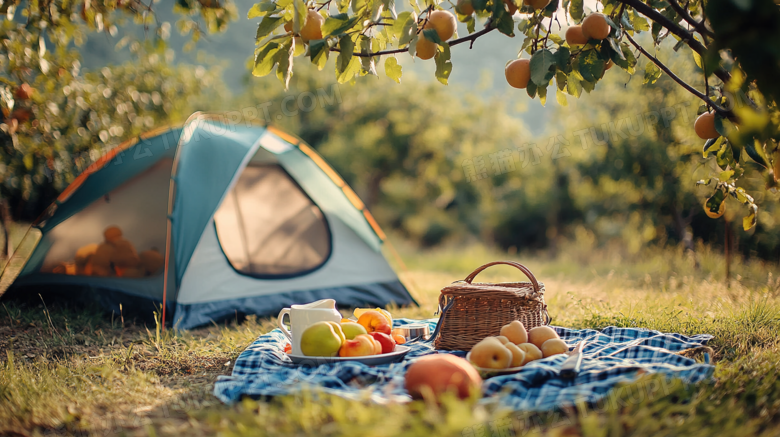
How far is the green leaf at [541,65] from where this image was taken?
1731 millimetres

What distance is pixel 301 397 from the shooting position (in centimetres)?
170

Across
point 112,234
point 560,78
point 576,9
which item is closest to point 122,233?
point 112,234

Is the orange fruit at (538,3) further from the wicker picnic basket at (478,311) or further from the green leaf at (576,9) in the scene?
the wicker picnic basket at (478,311)

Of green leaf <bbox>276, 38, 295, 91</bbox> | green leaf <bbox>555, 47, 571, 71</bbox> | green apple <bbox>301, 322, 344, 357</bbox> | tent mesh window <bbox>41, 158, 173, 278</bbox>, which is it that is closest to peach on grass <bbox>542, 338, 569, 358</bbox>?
green apple <bbox>301, 322, 344, 357</bbox>

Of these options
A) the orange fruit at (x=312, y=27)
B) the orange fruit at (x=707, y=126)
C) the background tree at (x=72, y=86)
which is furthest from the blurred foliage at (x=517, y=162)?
the background tree at (x=72, y=86)

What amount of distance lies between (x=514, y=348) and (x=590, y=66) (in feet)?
3.54

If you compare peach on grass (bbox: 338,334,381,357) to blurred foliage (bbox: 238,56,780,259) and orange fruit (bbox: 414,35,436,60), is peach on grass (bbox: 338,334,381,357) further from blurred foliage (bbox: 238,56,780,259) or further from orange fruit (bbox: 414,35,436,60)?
blurred foliage (bbox: 238,56,780,259)

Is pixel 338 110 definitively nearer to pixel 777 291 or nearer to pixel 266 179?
pixel 266 179

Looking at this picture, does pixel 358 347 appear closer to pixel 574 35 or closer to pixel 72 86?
pixel 574 35

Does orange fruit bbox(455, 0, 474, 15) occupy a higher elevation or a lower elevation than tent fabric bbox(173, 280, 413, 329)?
higher

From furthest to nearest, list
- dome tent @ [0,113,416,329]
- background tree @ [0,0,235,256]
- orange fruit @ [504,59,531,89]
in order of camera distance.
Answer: dome tent @ [0,113,416,329]
background tree @ [0,0,235,256]
orange fruit @ [504,59,531,89]

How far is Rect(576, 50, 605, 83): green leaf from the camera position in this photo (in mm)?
1809

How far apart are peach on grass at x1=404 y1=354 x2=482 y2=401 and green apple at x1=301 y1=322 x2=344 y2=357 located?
1.66ft

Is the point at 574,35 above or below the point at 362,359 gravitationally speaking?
above
